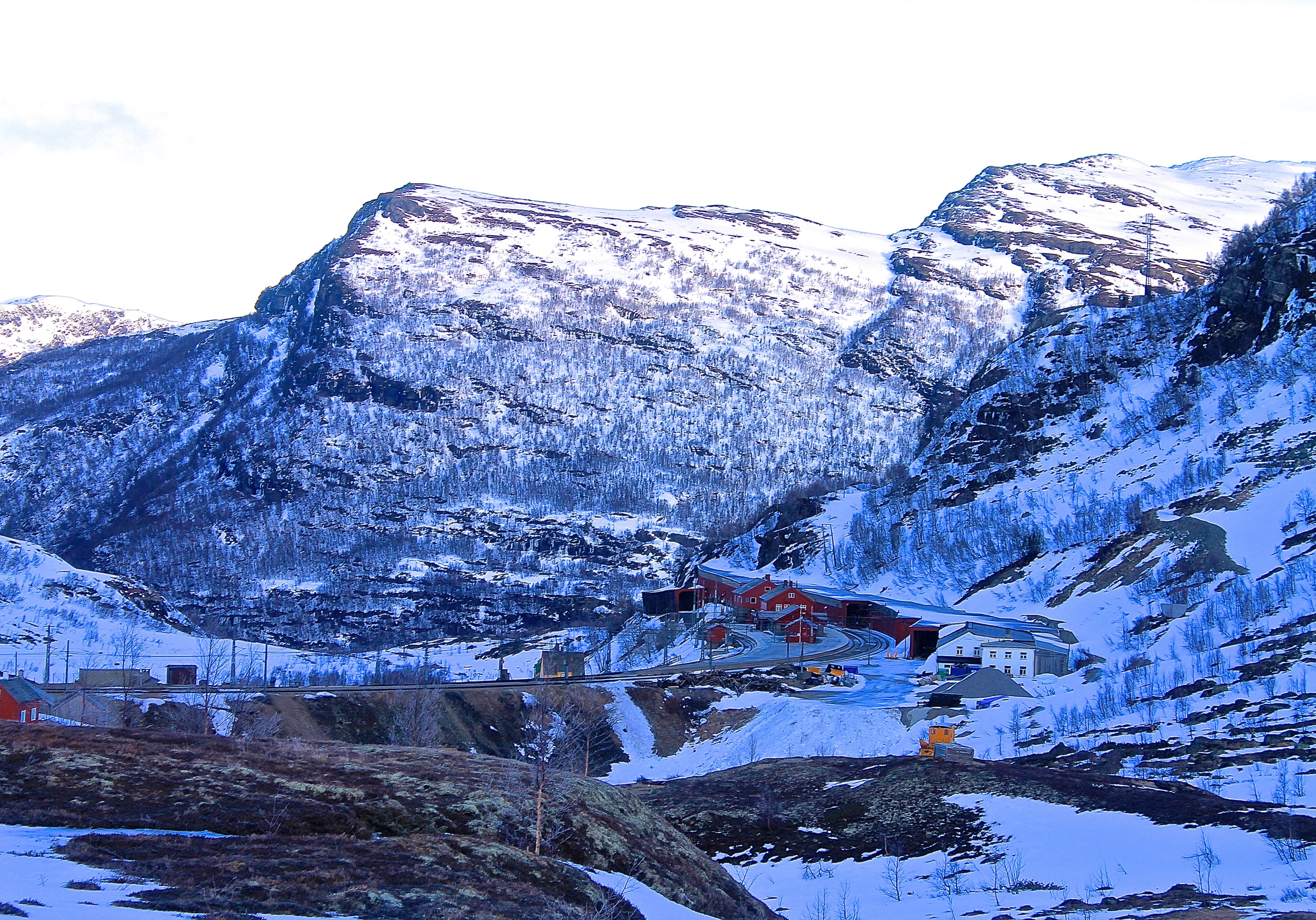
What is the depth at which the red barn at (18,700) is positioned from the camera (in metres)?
57.6

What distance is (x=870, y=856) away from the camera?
4966 centimetres

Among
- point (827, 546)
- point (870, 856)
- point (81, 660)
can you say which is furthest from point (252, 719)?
point (827, 546)

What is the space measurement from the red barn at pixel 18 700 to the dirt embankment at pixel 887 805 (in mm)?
32112

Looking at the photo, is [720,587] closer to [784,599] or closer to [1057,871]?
[784,599]

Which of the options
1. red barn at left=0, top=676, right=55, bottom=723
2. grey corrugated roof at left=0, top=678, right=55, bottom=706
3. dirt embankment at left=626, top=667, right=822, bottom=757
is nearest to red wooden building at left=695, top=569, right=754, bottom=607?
dirt embankment at left=626, top=667, right=822, bottom=757

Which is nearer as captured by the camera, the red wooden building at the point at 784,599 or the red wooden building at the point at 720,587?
the red wooden building at the point at 784,599

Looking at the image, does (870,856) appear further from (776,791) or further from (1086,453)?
(1086,453)

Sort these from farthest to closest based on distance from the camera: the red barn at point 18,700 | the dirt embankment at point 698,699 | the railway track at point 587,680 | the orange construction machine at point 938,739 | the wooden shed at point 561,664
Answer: the wooden shed at point 561,664, the dirt embankment at point 698,699, the railway track at point 587,680, the orange construction machine at point 938,739, the red barn at point 18,700

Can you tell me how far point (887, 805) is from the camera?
55969mm

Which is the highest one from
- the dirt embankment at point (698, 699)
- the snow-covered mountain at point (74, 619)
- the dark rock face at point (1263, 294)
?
the dark rock face at point (1263, 294)

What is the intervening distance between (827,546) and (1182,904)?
134393mm

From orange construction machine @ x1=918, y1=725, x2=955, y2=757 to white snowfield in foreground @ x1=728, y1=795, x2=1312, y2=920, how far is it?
52.5 ft

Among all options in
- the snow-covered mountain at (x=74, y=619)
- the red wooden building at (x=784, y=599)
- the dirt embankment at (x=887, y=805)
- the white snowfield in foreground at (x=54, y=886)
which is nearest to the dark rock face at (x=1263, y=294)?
the red wooden building at (x=784, y=599)

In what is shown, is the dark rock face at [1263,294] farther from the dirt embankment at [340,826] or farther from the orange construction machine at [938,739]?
the dirt embankment at [340,826]
